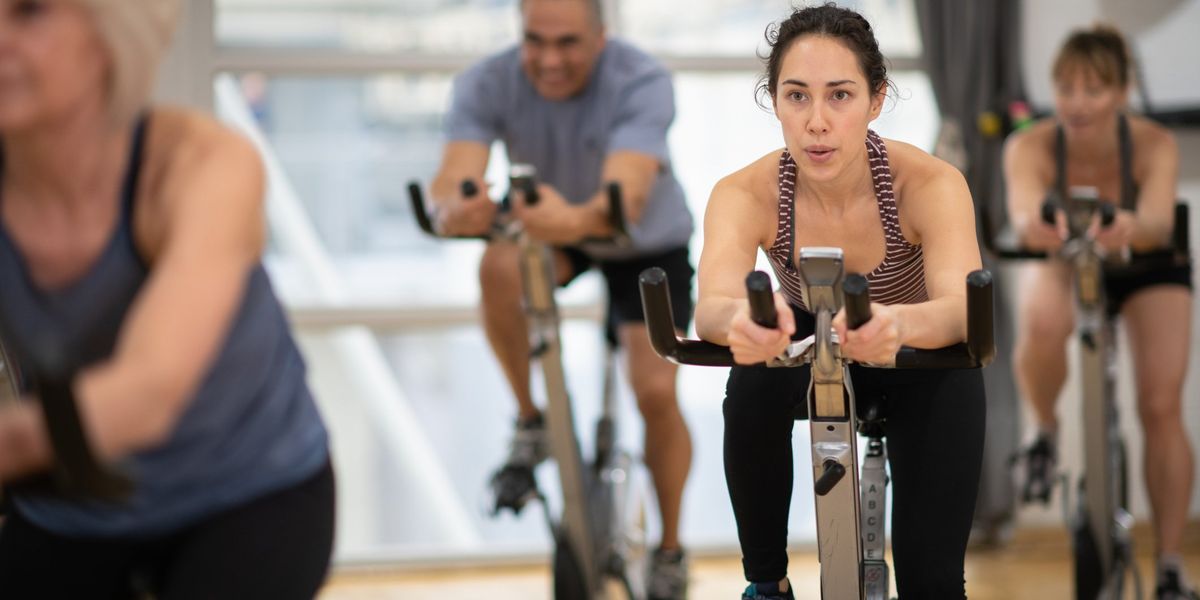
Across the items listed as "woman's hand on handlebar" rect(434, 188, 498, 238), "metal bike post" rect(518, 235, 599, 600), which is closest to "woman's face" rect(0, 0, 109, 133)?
"woman's hand on handlebar" rect(434, 188, 498, 238)

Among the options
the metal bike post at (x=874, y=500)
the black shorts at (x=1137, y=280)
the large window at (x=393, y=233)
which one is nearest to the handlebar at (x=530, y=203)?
the metal bike post at (x=874, y=500)

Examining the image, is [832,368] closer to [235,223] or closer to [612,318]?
[235,223]

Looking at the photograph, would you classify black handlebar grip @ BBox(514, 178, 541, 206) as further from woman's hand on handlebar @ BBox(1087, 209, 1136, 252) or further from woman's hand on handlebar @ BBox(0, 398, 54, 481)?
woman's hand on handlebar @ BBox(0, 398, 54, 481)

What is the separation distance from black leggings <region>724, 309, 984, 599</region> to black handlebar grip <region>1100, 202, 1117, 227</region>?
4.08 ft

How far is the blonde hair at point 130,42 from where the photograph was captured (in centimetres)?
121

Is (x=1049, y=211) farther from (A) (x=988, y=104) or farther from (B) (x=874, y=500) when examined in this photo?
(A) (x=988, y=104)

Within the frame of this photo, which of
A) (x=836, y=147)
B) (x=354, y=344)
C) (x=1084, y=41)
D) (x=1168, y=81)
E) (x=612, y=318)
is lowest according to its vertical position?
(x=354, y=344)

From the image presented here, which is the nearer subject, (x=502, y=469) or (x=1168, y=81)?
(x=502, y=469)

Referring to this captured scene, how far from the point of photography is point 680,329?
3.07 metres

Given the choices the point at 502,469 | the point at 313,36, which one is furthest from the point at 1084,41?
the point at 313,36

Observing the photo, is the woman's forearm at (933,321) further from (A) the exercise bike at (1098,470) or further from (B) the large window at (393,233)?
(B) the large window at (393,233)

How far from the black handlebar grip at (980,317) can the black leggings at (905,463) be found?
0.13m

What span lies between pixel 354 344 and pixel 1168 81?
8.76ft

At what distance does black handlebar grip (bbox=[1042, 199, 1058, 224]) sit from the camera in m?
2.63
